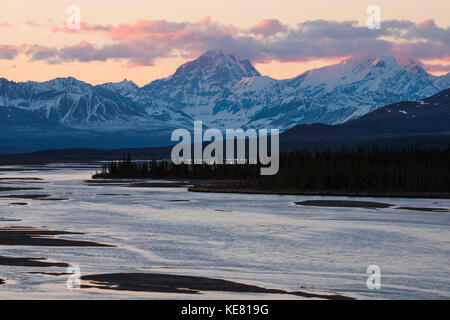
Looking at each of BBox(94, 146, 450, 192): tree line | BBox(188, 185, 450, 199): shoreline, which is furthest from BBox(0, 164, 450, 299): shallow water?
BBox(94, 146, 450, 192): tree line

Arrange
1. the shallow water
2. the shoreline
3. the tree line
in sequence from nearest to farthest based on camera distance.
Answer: the shallow water → the shoreline → the tree line

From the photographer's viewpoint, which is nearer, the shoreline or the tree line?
the shoreline

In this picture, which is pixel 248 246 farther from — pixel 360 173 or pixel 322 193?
pixel 360 173

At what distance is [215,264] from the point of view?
143ft

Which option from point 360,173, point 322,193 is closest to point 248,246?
point 322,193

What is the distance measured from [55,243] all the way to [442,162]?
261ft

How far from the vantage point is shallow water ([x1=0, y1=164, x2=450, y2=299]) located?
123 feet

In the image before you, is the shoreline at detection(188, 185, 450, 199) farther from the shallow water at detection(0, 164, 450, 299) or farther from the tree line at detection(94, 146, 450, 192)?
the shallow water at detection(0, 164, 450, 299)

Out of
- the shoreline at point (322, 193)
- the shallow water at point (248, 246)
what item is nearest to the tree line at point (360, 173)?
the shoreline at point (322, 193)

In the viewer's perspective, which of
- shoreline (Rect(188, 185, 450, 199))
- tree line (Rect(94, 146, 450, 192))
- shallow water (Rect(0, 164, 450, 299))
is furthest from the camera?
tree line (Rect(94, 146, 450, 192))

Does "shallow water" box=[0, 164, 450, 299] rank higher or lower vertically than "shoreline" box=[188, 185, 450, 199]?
lower

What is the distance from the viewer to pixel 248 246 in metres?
50.9
